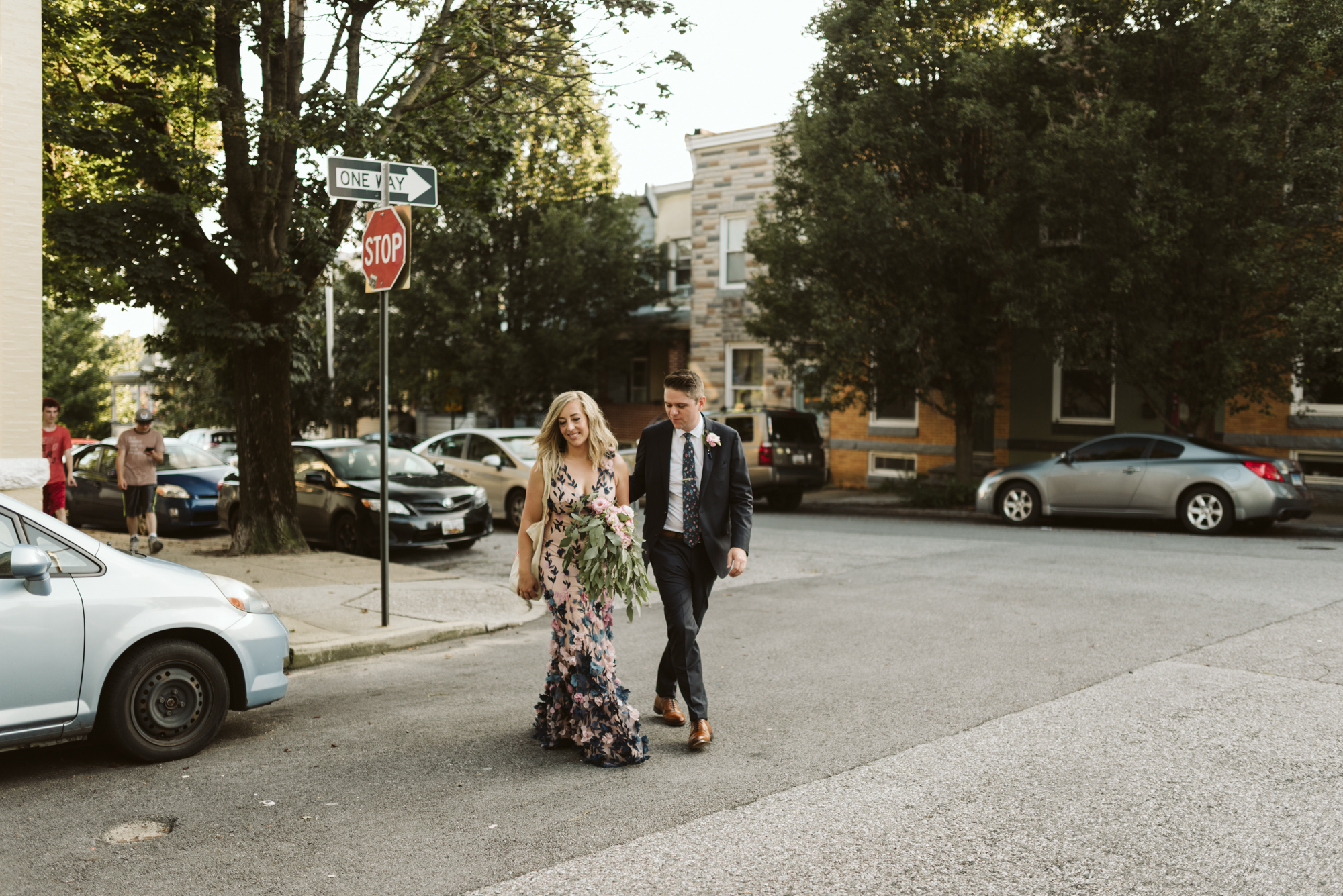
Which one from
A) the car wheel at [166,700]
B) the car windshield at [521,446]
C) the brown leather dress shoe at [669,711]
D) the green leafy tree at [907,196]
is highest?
the green leafy tree at [907,196]

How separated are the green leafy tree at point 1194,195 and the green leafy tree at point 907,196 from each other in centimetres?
105

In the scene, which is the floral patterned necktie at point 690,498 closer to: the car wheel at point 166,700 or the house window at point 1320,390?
the car wheel at point 166,700

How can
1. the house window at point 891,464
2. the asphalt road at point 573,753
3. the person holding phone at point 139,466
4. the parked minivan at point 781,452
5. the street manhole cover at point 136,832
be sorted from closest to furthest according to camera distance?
the asphalt road at point 573,753
the street manhole cover at point 136,832
the person holding phone at point 139,466
the parked minivan at point 781,452
the house window at point 891,464

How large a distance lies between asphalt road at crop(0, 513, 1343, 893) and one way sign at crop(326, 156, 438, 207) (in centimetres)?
345

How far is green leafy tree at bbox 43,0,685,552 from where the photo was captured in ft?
35.3

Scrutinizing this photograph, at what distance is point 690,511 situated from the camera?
5500 mm

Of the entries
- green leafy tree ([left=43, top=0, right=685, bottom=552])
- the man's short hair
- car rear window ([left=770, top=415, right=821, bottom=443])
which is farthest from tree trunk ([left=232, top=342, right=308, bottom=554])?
car rear window ([left=770, top=415, right=821, bottom=443])

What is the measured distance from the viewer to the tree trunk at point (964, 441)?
799 inches

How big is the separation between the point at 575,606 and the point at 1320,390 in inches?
676

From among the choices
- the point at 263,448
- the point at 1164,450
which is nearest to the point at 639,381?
the point at 1164,450

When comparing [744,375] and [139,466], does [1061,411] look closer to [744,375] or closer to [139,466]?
[744,375]

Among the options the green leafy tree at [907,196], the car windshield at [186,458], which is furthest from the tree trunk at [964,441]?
the car windshield at [186,458]

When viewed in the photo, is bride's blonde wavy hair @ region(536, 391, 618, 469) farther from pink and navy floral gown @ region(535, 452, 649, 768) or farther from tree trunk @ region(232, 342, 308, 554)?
tree trunk @ region(232, 342, 308, 554)

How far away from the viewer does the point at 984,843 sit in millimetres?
4070
